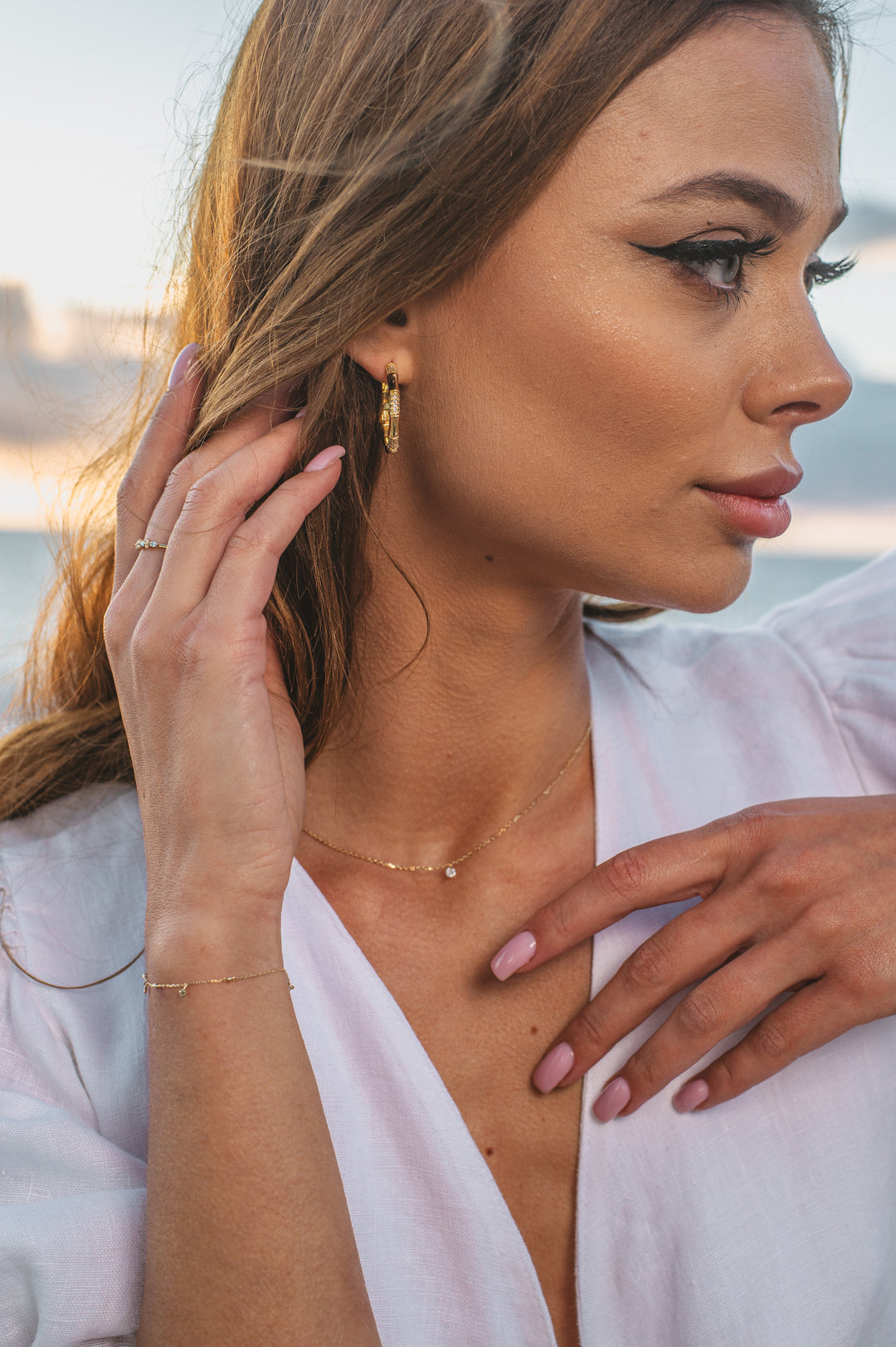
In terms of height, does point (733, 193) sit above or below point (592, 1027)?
above

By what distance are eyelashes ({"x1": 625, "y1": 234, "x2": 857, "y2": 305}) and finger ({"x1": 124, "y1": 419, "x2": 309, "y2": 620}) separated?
1.58 feet

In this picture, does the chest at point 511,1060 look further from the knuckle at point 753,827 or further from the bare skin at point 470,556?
the knuckle at point 753,827

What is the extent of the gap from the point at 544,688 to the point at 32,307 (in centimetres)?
108

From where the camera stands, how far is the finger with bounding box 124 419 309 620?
46.4 inches

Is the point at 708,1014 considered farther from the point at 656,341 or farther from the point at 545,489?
the point at 656,341

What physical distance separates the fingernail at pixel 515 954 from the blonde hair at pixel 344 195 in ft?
1.29

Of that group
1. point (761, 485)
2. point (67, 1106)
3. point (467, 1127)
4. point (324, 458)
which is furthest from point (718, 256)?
point (67, 1106)

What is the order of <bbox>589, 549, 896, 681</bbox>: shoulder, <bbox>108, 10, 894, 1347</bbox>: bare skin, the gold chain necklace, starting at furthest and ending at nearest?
<bbox>589, 549, 896, 681</bbox>: shoulder < the gold chain necklace < <bbox>108, 10, 894, 1347</bbox>: bare skin

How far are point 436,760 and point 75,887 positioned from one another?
0.52 m

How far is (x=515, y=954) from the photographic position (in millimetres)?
1297

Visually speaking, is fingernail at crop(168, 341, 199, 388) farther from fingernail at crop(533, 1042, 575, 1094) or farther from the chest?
fingernail at crop(533, 1042, 575, 1094)

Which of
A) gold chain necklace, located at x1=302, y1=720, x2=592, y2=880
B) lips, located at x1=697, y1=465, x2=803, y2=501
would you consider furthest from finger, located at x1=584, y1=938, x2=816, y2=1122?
lips, located at x1=697, y1=465, x2=803, y2=501

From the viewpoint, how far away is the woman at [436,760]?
109 cm

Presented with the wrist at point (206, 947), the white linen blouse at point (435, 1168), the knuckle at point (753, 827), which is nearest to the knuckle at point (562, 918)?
the white linen blouse at point (435, 1168)
